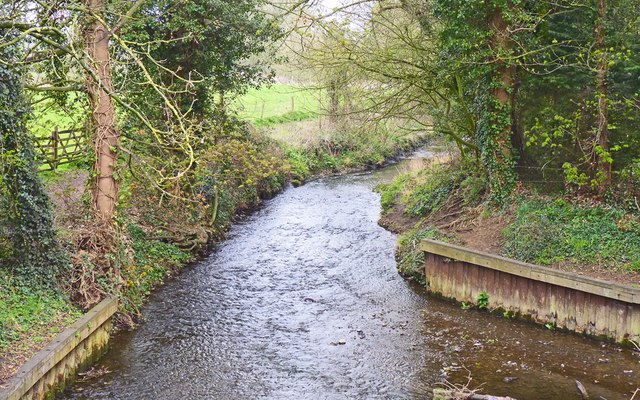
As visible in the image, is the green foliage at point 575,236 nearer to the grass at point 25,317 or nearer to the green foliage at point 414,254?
the green foliage at point 414,254

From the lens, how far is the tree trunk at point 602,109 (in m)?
13.1

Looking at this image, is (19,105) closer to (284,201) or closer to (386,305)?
(386,305)

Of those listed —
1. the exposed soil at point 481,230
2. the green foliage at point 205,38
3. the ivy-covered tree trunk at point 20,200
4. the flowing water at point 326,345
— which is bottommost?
the flowing water at point 326,345

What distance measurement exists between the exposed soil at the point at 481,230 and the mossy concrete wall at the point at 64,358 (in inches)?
340

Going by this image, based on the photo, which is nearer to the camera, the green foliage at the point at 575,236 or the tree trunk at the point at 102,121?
the tree trunk at the point at 102,121

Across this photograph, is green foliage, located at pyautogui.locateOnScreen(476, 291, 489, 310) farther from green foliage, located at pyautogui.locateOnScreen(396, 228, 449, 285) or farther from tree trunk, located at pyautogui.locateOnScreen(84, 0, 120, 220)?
tree trunk, located at pyautogui.locateOnScreen(84, 0, 120, 220)

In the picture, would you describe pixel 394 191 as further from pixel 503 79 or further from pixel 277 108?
pixel 277 108

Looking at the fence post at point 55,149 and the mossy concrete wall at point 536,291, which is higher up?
the fence post at point 55,149

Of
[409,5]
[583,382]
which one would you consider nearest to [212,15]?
[409,5]

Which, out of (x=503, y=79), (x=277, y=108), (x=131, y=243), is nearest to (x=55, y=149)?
(x=131, y=243)

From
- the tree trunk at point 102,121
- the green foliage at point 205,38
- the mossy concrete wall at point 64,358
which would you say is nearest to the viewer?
the mossy concrete wall at point 64,358

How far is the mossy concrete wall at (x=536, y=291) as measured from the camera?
1097 centimetres

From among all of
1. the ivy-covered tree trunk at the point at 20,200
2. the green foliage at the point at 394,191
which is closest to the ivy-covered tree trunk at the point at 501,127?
the green foliage at the point at 394,191

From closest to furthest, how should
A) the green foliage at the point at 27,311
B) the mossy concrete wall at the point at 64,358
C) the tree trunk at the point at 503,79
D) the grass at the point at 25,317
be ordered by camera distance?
the mossy concrete wall at the point at 64,358, the grass at the point at 25,317, the green foliage at the point at 27,311, the tree trunk at the point at 503,79
